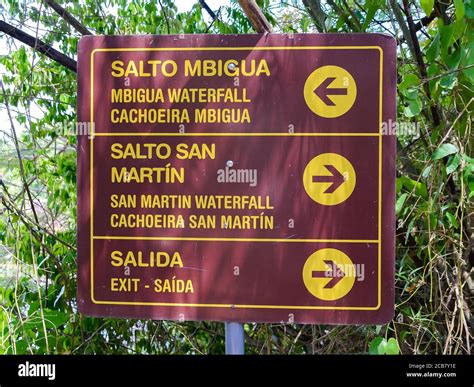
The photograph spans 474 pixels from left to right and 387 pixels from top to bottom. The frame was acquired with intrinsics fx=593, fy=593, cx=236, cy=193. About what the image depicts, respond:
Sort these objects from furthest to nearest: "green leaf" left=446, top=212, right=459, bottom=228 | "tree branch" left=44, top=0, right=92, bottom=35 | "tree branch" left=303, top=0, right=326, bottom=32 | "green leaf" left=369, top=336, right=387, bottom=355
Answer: "tree branch" left=44, top=0, right=92, bottom=35
"tree branch" left=303, top=0, right=326, bottom=32
"green leaf" left=446, top=212, right=459, bottom=228
"green leaf" left=369, top=336, right=387, bottom=355

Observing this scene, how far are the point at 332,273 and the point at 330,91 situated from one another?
1.63 feet

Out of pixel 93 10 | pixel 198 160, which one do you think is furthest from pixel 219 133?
pixel 93 10

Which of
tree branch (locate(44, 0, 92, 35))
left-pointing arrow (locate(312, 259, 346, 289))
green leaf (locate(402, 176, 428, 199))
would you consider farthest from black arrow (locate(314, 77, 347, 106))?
tree branch (locate(44, 0, 92, 35))

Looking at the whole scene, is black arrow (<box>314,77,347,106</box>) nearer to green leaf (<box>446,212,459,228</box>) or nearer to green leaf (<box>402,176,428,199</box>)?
green leaf (<box>402,176,428,199</box>)

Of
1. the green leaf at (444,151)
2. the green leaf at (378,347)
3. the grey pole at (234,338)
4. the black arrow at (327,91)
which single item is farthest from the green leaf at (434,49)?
the grey pole at (234,338)

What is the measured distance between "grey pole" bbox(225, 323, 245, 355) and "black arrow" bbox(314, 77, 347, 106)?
2.19 ft

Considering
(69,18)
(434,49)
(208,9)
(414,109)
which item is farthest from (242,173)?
(208,9)

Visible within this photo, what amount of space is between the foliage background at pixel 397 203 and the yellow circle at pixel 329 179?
365 millimetres

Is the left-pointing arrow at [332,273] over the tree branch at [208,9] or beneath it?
beneath

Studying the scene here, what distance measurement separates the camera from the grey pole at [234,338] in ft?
5.48

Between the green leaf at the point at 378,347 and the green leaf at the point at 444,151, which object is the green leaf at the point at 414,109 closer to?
the green leaf at the point at 444,151

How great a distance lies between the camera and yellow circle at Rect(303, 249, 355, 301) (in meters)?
1.62

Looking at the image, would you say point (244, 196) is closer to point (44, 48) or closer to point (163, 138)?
point (163, 138)

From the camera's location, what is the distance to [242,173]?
1.64 m
